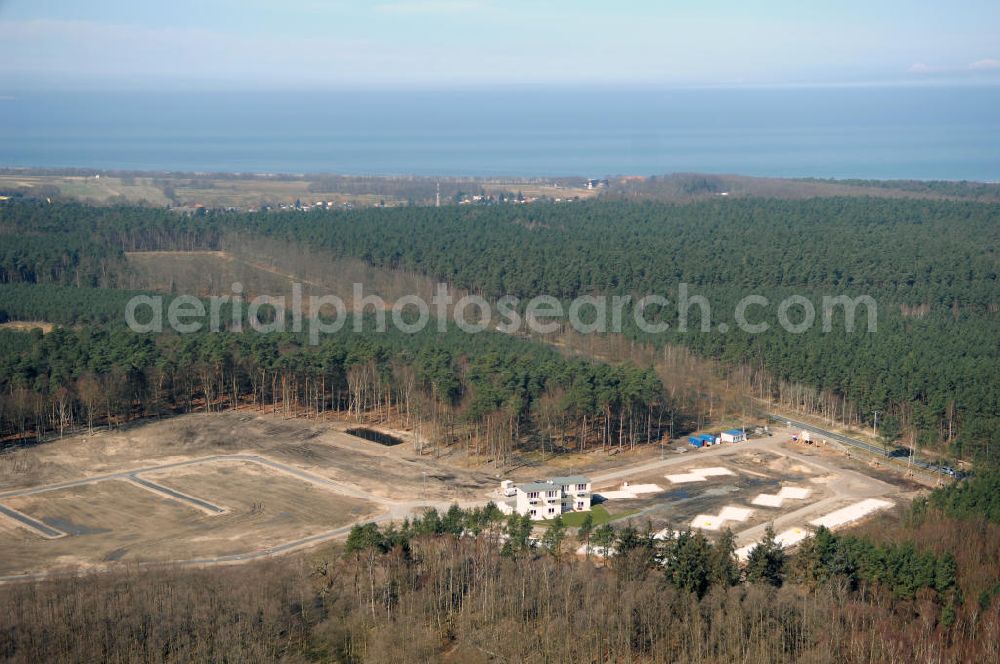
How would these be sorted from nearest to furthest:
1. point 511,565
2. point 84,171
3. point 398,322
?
point 511,565
point 398,322
point 84,171

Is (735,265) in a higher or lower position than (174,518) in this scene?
higher

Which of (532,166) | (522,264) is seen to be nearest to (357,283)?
(522,264)

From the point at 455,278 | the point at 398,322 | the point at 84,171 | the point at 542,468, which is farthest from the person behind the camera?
the point at 84,171

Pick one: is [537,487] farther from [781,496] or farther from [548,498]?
[781,496]

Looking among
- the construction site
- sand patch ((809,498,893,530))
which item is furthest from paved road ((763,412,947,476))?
sand patch ((809,498,893,530))

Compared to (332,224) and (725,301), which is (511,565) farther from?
(332,224)

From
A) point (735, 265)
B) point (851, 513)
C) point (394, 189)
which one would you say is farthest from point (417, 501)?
point (394, 189)
